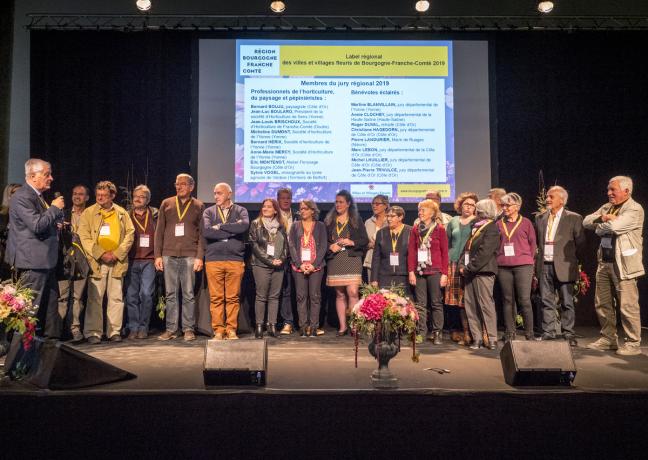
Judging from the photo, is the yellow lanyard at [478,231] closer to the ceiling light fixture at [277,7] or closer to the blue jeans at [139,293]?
the blue jeans at [139,293]

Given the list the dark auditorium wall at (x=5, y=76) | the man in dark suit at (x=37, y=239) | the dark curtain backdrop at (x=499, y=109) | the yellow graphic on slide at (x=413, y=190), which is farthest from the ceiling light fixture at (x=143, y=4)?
the yellow graphic on slide at (x=413, y=190)

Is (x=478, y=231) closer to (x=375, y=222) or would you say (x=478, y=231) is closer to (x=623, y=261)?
(x=623, y=261)

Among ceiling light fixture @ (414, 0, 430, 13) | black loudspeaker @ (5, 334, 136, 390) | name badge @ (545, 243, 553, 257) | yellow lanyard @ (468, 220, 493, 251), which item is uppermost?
ceiling light fixture @ (414, 0, 430, 13)

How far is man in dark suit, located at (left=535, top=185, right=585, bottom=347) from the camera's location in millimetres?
5422

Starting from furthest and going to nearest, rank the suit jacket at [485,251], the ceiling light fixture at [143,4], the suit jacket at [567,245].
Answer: the ceiling light fixture at [143,4], the suit jacket at [567,245], the suit jacket at [485,251]

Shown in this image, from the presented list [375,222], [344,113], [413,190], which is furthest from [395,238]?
[344,113]

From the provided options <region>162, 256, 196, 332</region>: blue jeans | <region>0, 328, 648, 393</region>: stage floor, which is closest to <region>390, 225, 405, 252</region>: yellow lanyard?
<region>0, 328, 648, 393</region>: stage floor

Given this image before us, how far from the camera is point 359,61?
6.96m

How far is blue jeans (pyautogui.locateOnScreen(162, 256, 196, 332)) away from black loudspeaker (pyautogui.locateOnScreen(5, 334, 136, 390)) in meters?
2.10

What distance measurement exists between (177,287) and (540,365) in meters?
3.73

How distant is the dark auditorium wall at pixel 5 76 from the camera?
23.4 feet

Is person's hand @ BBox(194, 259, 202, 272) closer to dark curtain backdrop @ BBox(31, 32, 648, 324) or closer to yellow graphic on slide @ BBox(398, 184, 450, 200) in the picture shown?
dark curtain backdrop @ BBox(31, 32, 648, 324)

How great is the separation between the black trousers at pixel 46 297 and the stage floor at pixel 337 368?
0.47 metres
